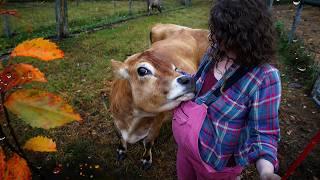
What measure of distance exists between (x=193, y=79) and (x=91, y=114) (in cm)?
321

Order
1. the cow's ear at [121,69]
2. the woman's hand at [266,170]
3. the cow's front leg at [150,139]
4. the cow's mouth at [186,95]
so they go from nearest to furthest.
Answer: the woman's hand at [266,170], the cow's mouth at [186,95], the cow's ear at [121,69], the cow's front leg at [150,139]

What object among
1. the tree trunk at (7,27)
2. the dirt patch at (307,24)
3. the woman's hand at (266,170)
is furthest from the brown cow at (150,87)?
the tree trunk at (7,27)

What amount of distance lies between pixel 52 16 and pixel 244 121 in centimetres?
1070

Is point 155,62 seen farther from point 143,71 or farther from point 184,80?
point 184,80

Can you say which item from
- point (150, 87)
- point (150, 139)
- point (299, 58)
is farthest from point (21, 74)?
point (299, 58)

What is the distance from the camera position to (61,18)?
28.0 ft

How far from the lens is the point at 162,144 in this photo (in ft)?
15.6

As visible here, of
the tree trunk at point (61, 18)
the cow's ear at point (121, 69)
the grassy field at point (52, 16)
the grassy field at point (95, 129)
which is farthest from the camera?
the grassy field at point (52, 16)

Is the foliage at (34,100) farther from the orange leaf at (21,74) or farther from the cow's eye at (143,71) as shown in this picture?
the cow's eye at (143,71)

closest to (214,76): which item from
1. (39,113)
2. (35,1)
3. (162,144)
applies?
(39,113)

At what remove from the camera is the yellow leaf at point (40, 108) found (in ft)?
4.38

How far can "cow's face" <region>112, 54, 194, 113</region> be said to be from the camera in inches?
108

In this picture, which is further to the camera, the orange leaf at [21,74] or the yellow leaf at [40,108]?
the orange leaf at [21,74]

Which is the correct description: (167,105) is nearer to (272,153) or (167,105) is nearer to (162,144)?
(272,153)
